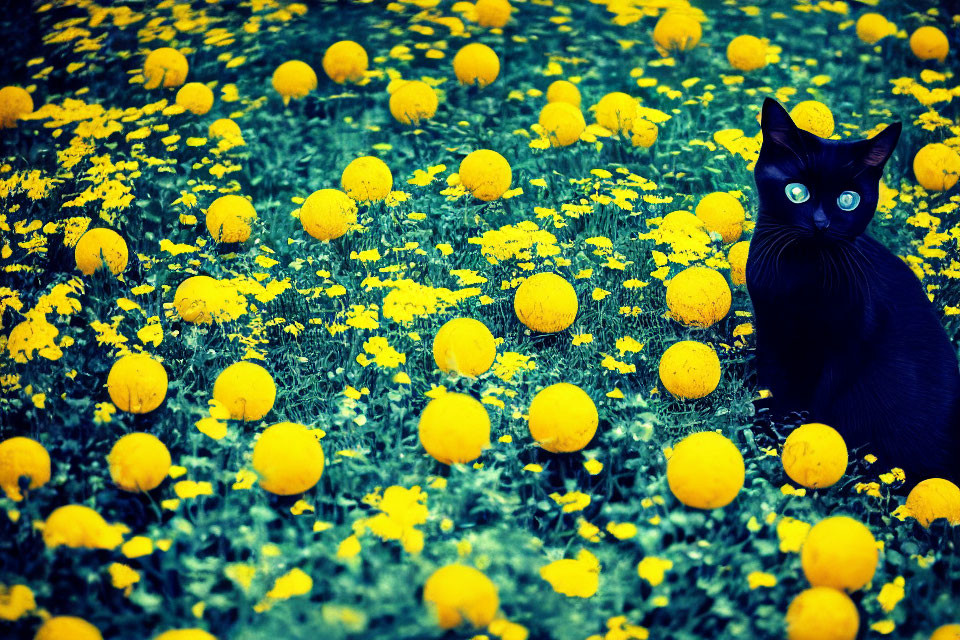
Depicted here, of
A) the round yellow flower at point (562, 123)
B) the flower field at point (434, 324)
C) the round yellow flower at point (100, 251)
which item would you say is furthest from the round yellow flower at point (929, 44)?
the round yellow flower at point (100, 251)

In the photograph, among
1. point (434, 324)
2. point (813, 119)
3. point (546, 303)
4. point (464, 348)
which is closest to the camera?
point (464, 348)

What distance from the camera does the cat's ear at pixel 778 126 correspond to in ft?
9.35

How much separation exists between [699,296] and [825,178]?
28.7 inches

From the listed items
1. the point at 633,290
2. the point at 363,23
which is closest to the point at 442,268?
the point at 633,290

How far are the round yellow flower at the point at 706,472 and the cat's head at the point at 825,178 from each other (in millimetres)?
752

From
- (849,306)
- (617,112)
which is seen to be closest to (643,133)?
(617,112)

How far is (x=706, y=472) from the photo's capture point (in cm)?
270

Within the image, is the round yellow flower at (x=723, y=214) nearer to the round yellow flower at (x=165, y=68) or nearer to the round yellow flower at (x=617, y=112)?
the round yellow flower at (x=617, y=112)

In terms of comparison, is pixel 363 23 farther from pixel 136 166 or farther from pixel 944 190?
pixel 944 190

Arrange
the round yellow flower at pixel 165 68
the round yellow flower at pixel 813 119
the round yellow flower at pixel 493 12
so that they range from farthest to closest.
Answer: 1. the round yellow flower at pixel 493 12
2. the round yellow flower at pixel 165 68
3. the round yellow flower at pixel 813 119

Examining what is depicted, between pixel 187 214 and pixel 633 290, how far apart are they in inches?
81.6

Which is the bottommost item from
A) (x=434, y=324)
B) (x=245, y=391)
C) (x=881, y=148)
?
(x=434, y=324)

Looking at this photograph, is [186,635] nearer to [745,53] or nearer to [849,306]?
[849,306]

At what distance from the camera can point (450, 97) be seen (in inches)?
193
